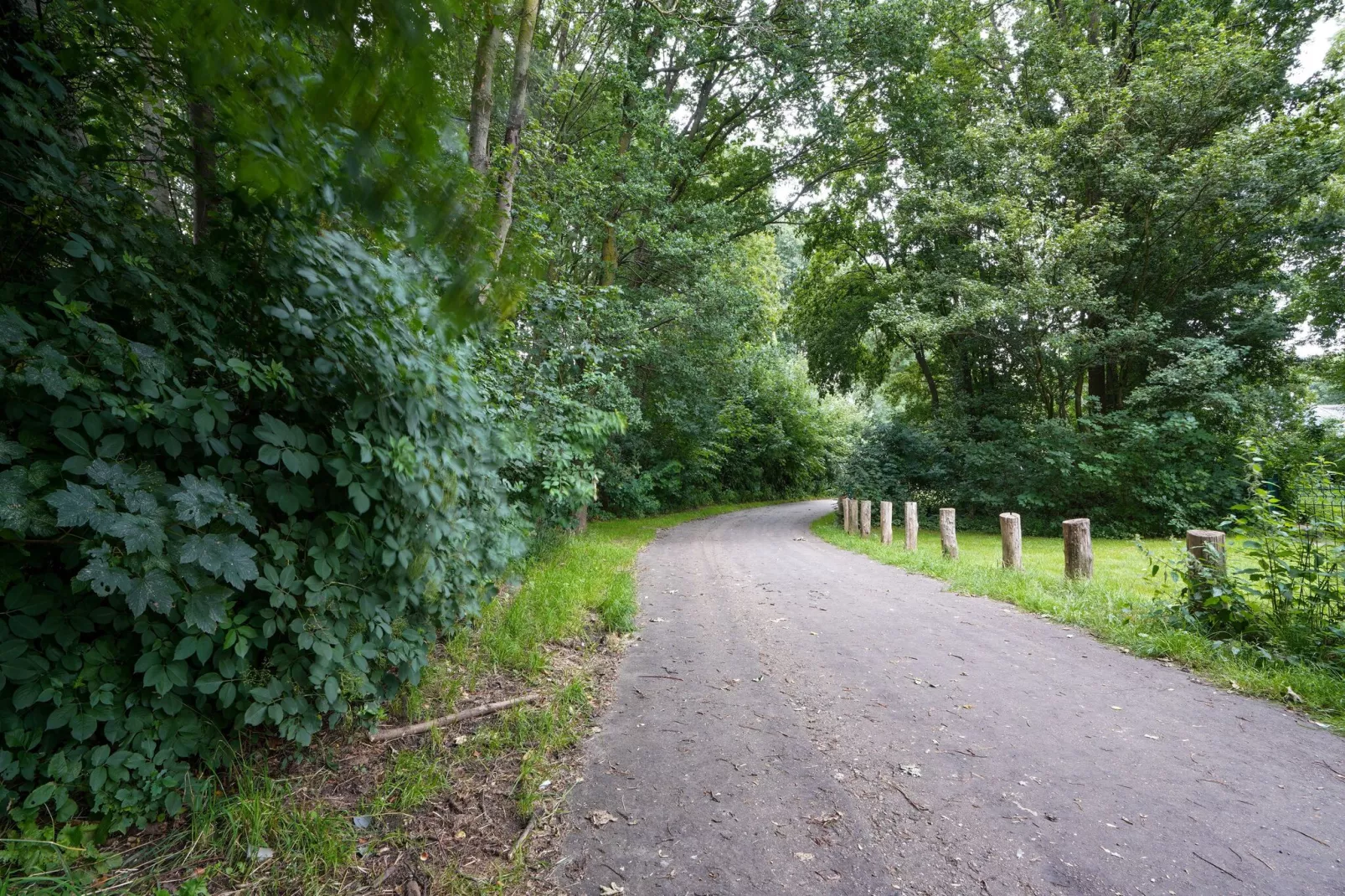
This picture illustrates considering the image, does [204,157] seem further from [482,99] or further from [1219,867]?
[1219,867]

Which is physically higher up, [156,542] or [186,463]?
[186,463]

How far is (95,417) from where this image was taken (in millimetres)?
1813

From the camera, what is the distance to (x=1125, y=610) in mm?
5148

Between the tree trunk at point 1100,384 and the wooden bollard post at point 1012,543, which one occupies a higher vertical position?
the tree trunk at point 1100,384

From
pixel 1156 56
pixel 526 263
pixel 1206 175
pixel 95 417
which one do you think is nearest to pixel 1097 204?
pixel 1206 175

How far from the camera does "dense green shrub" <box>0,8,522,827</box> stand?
5.67 feet

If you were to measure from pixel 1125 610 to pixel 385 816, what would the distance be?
19.8 feet

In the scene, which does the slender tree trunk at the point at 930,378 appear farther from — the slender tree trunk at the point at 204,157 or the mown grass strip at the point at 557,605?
the slender tree trunk at the point at 204,157

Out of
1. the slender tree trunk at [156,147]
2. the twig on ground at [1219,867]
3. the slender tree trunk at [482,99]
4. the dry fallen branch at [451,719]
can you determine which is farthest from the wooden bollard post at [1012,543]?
the slender tree trunk at [156,147]

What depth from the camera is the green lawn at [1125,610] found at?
362 centimetres

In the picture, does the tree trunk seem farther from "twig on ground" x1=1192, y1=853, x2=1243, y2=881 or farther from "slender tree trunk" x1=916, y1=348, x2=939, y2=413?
"twig on ground" x1=1192, y1=853, x2=1243, y2=881

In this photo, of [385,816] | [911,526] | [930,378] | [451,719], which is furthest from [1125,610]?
[930,378]

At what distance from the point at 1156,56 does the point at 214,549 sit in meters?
18.0

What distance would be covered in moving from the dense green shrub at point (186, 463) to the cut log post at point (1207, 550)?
572 cm
